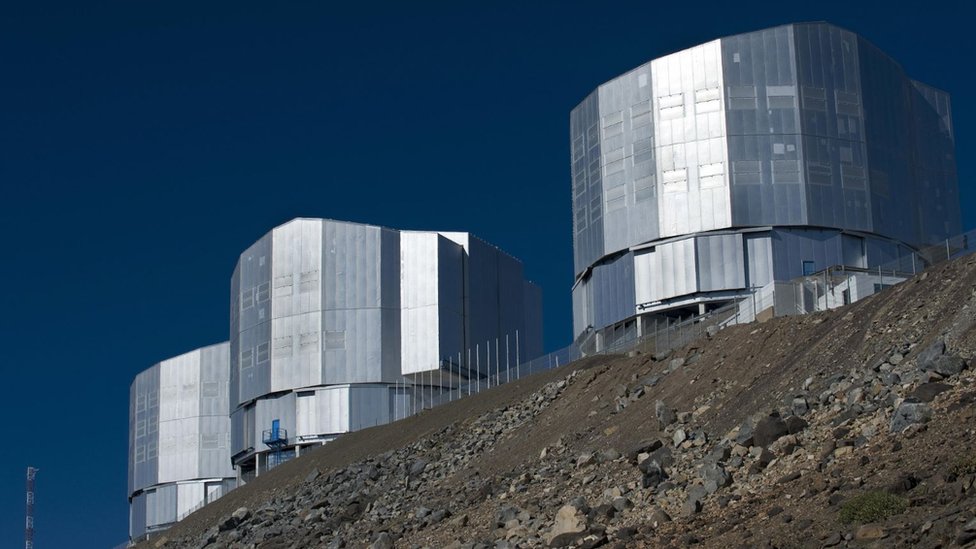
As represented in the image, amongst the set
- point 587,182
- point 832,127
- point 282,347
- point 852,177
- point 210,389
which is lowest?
point 282,347

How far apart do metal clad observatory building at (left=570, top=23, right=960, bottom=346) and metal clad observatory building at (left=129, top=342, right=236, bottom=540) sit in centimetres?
3624

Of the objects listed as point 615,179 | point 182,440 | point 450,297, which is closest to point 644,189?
point 615,179

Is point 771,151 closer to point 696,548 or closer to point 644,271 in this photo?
point 644,271

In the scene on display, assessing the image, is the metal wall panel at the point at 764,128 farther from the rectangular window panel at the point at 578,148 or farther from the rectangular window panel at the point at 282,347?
the rectangular window panel at the point at 282,347

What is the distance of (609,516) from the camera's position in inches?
1341

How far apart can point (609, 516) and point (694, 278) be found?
95.0 ft

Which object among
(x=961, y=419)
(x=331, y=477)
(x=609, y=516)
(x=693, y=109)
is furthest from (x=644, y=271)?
(x=961, y=419)

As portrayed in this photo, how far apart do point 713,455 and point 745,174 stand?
96.7 feet

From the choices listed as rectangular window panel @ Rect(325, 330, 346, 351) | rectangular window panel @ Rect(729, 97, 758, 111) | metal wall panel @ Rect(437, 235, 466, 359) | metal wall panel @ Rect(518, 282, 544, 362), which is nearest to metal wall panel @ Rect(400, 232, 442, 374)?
metal wall panel @ Rect(437, 235, 466, 359)

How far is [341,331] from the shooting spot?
7694cm

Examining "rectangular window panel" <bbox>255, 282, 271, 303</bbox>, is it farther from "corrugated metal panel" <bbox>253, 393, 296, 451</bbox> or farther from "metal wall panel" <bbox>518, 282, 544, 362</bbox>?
"metal wall panel" <bbox>518, 282, 544, 362</bbox>

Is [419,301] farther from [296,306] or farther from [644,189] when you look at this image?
[644,189]

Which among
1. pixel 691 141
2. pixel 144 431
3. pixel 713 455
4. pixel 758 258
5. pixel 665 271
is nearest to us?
pixel 713 455

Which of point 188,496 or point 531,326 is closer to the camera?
point 531,326
